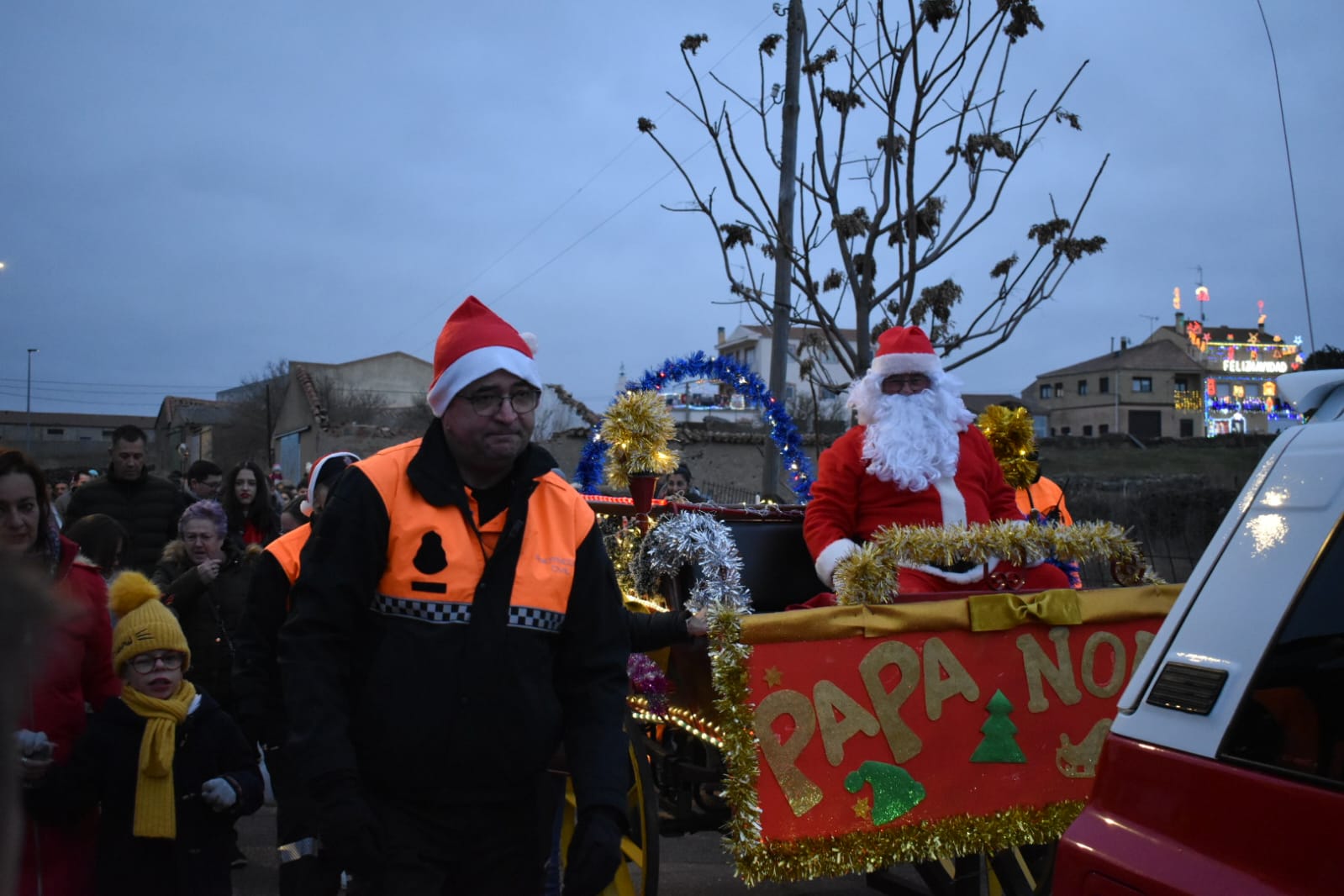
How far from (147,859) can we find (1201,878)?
317 cm

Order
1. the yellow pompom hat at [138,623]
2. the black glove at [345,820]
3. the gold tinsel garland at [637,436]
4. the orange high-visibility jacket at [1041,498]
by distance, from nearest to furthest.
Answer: the black glove at [345,820]
the yellow pompom hat at [138,623]
the gold tinsel garland at [637,436]
the orange high-visibility jacket at [1041,498]

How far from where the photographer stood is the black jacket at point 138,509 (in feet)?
22.1

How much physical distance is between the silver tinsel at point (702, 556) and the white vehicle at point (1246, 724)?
180 cm

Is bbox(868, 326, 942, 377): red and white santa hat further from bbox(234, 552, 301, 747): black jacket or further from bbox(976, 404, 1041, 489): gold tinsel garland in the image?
bbox(234, 552, 301, 747): black jacket

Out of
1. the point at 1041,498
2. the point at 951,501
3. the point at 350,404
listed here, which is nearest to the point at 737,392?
the point at 951,501

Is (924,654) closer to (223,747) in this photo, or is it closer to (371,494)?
(371,494)

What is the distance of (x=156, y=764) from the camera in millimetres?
3441

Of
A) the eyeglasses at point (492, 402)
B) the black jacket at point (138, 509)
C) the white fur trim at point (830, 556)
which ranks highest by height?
the eyeglasses at point (492, 402)

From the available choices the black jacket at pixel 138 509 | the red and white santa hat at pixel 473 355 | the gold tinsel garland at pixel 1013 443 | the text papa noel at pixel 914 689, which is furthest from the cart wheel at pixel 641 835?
the gold tinsel garland at pixel 1013 443

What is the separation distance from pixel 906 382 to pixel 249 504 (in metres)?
4.39

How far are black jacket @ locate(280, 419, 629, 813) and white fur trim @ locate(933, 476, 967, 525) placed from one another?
2.86 metres

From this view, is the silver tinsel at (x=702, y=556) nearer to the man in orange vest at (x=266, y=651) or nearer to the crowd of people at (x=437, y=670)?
the crowd of people at (x=437, y=670)

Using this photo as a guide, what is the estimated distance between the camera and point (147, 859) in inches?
135

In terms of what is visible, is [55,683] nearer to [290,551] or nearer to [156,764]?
[156,764]
